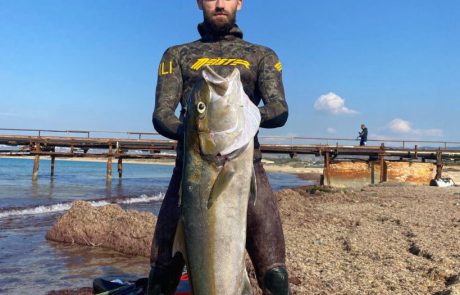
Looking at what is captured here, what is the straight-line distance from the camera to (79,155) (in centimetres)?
3419

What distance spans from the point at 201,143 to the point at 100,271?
261 inches

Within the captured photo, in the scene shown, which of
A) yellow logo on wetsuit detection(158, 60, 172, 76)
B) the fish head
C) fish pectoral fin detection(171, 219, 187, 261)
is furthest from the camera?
yellow logo on wetsuit detection(158, 60, 172, 76)

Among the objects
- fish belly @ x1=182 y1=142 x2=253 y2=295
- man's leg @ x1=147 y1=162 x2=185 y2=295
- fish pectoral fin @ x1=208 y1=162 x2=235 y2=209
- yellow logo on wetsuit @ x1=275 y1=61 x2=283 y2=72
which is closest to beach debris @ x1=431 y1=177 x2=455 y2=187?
yellow logo on wetsuit @ x1=275 y1=61 x2=283 y2=72

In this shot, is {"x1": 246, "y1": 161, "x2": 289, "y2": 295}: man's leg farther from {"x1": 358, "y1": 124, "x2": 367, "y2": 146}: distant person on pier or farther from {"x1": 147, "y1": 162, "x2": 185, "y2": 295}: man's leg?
{"x1": 358, "y1": 124, "x2": 367, "y2": 146}: distant person on pier

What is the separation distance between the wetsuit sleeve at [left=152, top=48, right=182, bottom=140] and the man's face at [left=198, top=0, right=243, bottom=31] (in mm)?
435

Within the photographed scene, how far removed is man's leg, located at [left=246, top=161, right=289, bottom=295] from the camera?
350 cm

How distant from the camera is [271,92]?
3582 millimetres

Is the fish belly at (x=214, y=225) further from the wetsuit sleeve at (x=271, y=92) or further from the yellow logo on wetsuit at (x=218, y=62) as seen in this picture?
the yellow logo on wetsuit at (x=218, y=62)

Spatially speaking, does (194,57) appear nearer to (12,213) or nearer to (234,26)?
(234,26)

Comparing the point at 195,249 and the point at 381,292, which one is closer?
the point at 195,249

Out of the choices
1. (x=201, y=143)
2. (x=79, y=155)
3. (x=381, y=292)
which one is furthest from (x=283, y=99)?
(x=79, y=155)

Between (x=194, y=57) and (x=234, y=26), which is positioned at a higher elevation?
(x=234, y=26)

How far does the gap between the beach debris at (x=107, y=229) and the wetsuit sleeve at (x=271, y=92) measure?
6.66 meters

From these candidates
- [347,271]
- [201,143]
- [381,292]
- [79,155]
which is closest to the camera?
[201,143]
